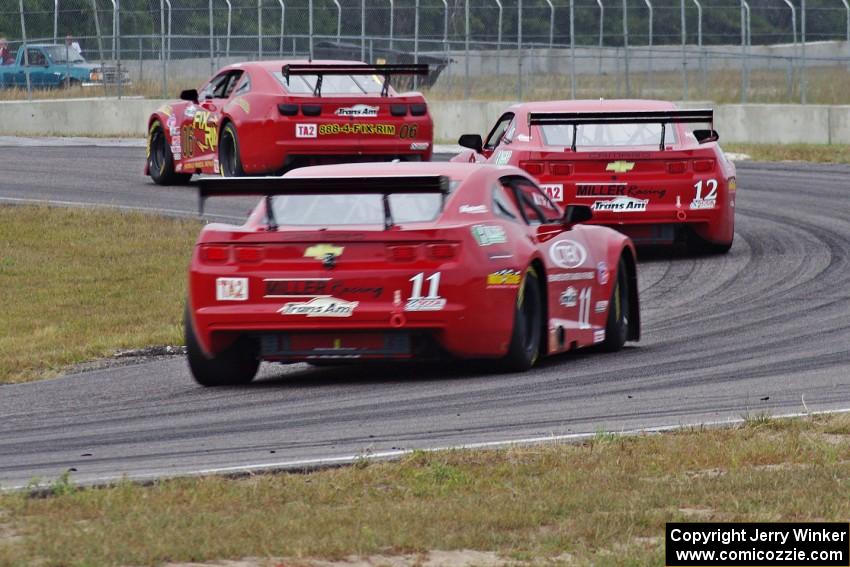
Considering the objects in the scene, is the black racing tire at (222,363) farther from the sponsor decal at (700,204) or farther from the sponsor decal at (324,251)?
the sponsor decal at (700,204)

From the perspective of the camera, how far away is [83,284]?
51.8 feet

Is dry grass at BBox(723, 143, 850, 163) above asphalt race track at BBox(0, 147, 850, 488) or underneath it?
above

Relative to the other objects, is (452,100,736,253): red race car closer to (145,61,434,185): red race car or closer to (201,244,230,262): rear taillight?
(145,61,434,185): red race car

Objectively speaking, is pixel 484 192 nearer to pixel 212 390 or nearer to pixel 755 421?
pixel 212 390

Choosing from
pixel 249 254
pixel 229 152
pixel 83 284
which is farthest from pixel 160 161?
pixel 249 254

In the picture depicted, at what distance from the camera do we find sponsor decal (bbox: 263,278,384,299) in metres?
9.96

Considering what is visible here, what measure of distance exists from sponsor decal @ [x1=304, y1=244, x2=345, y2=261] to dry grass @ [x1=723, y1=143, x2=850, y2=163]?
1885cm

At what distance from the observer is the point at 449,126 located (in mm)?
33688

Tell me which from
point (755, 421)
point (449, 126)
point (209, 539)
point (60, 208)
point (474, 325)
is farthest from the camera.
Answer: point (449, 126)

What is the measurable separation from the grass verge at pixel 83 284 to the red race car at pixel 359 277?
221 cm

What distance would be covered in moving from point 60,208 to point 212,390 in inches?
404

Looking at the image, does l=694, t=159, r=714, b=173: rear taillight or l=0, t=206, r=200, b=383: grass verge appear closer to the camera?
l=0, t=206, r=200, b=383: grass verge

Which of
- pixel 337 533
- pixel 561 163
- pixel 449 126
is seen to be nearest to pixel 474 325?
pixel 337 533

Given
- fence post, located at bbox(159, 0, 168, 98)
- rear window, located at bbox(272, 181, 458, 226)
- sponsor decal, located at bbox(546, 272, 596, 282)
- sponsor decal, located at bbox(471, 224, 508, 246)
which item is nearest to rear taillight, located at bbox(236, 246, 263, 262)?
rear window, located at bbox(272, 181, 458, 226)
